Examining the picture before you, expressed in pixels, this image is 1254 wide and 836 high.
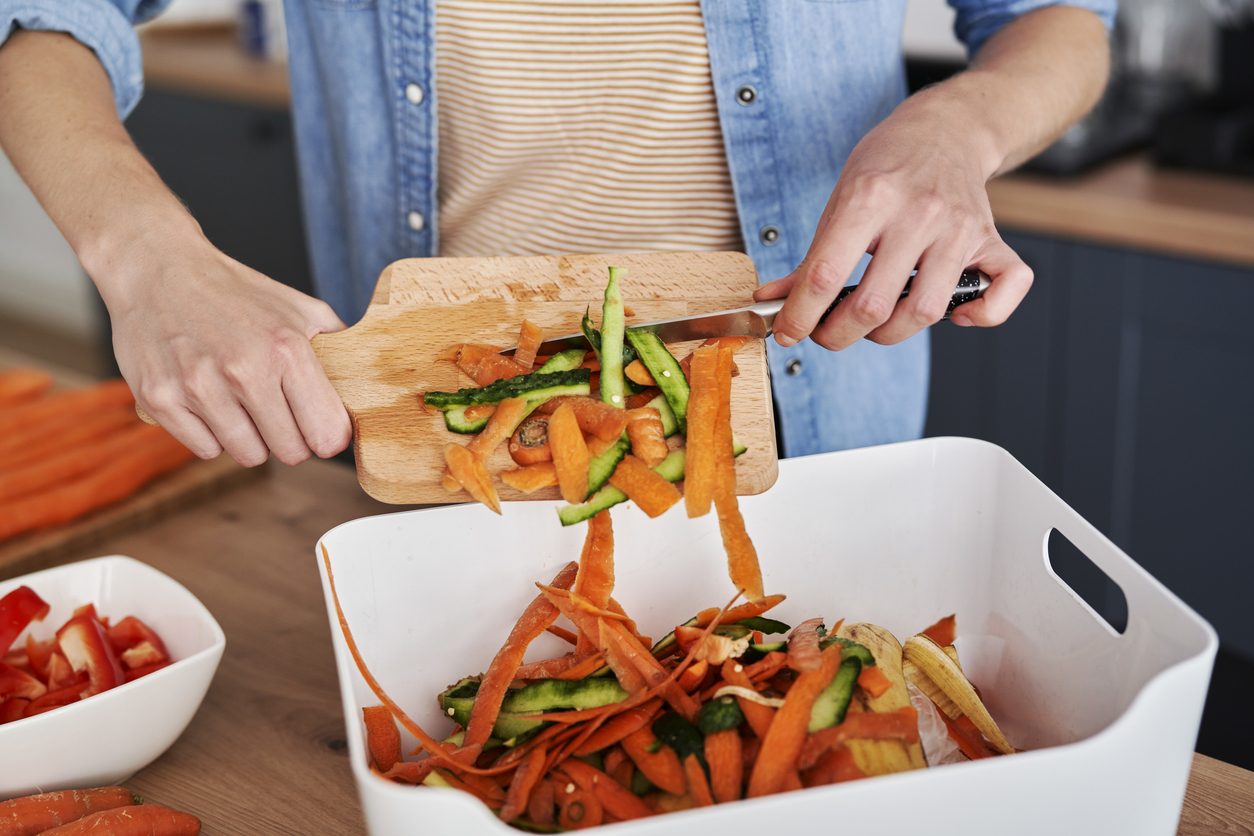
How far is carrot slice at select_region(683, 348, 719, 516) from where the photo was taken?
908mm

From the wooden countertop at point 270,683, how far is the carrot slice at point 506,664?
0.13m

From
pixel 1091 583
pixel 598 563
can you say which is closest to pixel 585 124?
pixel 598 563

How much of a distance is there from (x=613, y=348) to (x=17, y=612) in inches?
21.8

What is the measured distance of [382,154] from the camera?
1.42 m

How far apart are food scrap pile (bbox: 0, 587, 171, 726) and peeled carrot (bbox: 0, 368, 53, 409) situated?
60cm

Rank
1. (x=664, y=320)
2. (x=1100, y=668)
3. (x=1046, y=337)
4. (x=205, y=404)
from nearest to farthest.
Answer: (x=1100, y=668) < (x=205, y=404) < (x=664, y=320) < (x=1046, y=337)

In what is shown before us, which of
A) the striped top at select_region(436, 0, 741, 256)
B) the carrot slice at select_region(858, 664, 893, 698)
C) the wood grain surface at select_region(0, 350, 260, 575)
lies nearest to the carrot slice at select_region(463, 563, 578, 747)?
the carrot slice at select_region(858, 664, 893, 698)

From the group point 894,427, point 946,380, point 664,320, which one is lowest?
point 946,380

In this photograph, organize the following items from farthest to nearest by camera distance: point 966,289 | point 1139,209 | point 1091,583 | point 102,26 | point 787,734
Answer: point 1091,583, point 1139,209, point 102,26, point 966,289, point 787,734

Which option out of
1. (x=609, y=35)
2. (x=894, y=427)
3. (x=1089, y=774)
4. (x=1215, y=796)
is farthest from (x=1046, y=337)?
(x=1089, y=774)

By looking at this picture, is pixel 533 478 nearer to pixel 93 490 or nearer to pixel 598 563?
pixel 598 563

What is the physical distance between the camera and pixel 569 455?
0.92 meters

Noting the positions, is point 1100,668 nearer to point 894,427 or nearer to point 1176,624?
point 1176,624

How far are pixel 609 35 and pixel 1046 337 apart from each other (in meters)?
1.20
